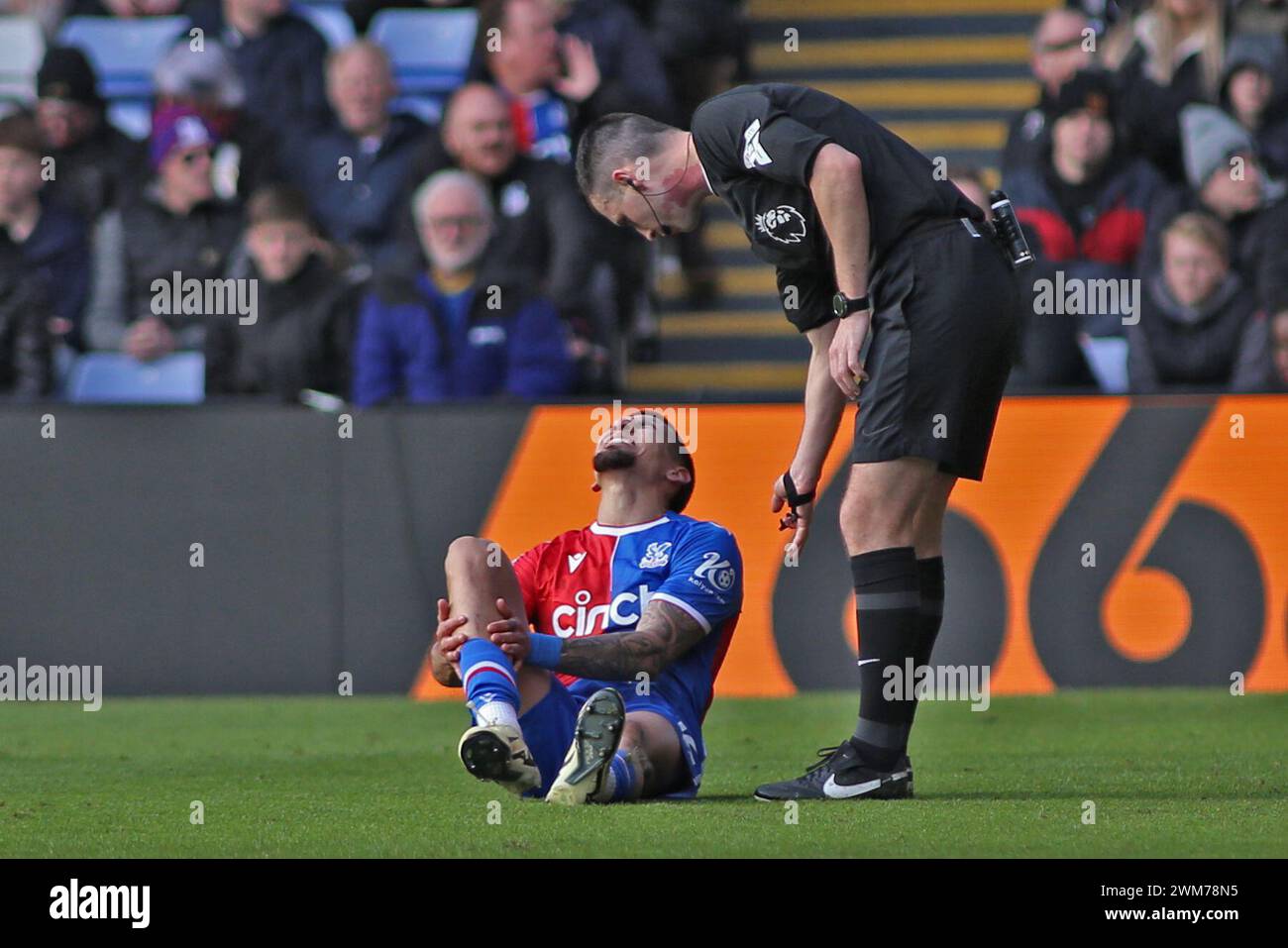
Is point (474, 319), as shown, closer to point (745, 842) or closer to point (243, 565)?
point (243, 565)

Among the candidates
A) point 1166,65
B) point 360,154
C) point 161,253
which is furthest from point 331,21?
point 1166,65

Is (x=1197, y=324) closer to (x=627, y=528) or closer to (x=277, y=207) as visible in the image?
(x=277, y=207)

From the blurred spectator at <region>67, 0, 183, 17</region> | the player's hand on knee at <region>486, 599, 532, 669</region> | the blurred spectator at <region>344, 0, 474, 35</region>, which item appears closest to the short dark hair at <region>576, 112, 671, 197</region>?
the player's hand on knee at <region>486, 599, 532, 669</region>

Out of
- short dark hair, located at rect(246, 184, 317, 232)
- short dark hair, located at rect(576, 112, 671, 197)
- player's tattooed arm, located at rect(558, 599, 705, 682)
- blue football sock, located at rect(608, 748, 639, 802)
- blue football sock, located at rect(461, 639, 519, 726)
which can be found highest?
short dark hair, located at rect(246, 184, 317, 232)

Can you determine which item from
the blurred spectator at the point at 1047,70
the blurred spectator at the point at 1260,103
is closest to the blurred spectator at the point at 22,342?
the blurred spectator at the point at 1047,70

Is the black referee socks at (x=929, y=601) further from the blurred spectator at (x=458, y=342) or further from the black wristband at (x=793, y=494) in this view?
the blurred spectator at (x=458, y=342)

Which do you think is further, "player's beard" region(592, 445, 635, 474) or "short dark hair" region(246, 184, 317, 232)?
"short dark hair" region(246, 184, 317, 232)

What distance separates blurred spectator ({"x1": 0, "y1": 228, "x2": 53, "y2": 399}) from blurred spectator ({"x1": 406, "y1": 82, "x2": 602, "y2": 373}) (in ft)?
6.52

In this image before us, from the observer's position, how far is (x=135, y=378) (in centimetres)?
1115

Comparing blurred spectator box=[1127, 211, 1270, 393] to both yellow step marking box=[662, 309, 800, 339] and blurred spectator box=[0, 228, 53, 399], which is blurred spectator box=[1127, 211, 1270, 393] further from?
blurred spectator box=[0, 228, 53, 399]

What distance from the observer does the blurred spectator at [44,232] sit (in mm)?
11281

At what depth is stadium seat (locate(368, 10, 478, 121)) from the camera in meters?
12.5

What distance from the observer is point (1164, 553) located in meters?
9.55
